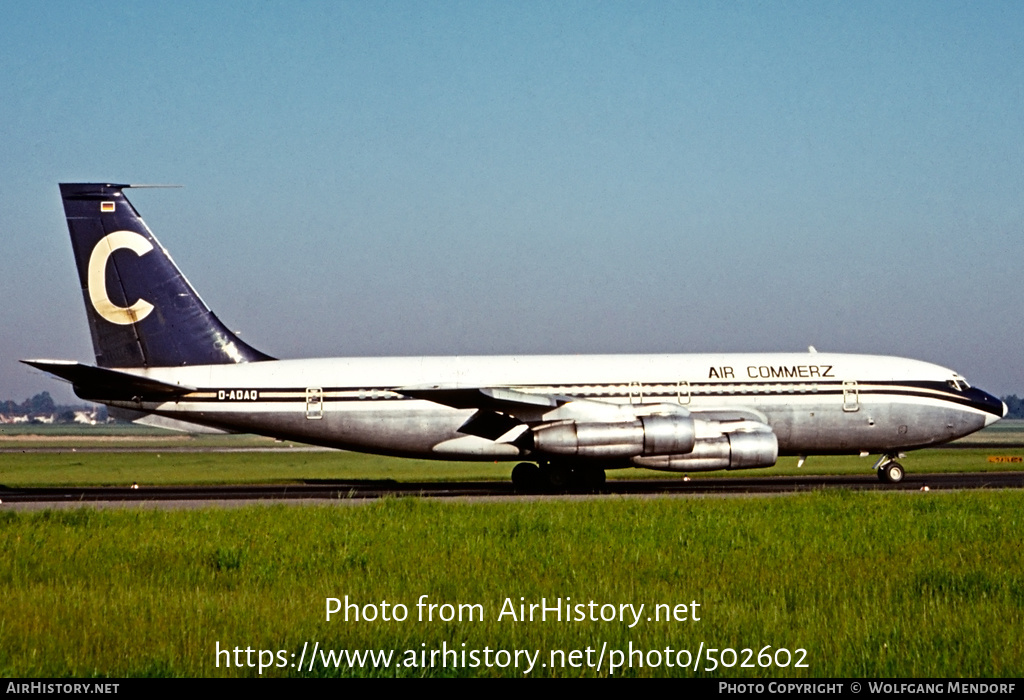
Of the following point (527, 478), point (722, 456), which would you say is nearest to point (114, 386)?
point (527, 478)

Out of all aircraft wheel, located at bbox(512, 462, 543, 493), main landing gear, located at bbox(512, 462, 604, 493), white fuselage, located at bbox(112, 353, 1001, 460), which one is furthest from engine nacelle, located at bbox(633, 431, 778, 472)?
aircraft wheel, located at bbox(512, 462, 543, 493)

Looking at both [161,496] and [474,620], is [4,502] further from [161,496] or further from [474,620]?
[474,620]

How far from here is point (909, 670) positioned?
29.8 ft

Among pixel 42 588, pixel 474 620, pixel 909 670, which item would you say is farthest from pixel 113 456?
pixel 909 670

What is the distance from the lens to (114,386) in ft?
99.5

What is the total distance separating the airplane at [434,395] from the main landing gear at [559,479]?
45 mm

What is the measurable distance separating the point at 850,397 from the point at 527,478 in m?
10.3

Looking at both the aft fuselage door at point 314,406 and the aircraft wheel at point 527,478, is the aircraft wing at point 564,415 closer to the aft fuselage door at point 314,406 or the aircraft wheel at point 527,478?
the aircraft wheel at point 527,478

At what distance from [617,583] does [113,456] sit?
158 feet

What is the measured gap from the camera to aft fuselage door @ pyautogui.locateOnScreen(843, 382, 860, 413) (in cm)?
3312

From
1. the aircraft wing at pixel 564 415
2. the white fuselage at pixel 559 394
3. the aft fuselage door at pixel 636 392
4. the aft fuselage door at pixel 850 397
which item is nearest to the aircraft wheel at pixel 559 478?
the white fuselage at pixel 559 394

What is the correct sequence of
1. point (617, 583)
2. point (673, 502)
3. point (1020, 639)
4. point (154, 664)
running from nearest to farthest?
point (154, 664)
point (1020, 639)
point (617, 583)
point (673, 502)

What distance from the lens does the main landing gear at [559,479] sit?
31.4m

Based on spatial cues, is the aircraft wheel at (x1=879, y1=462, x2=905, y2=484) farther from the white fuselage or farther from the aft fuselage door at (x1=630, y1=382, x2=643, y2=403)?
the aft fuselage door at (x1=630, y1=382, x2=643, y2=403)
